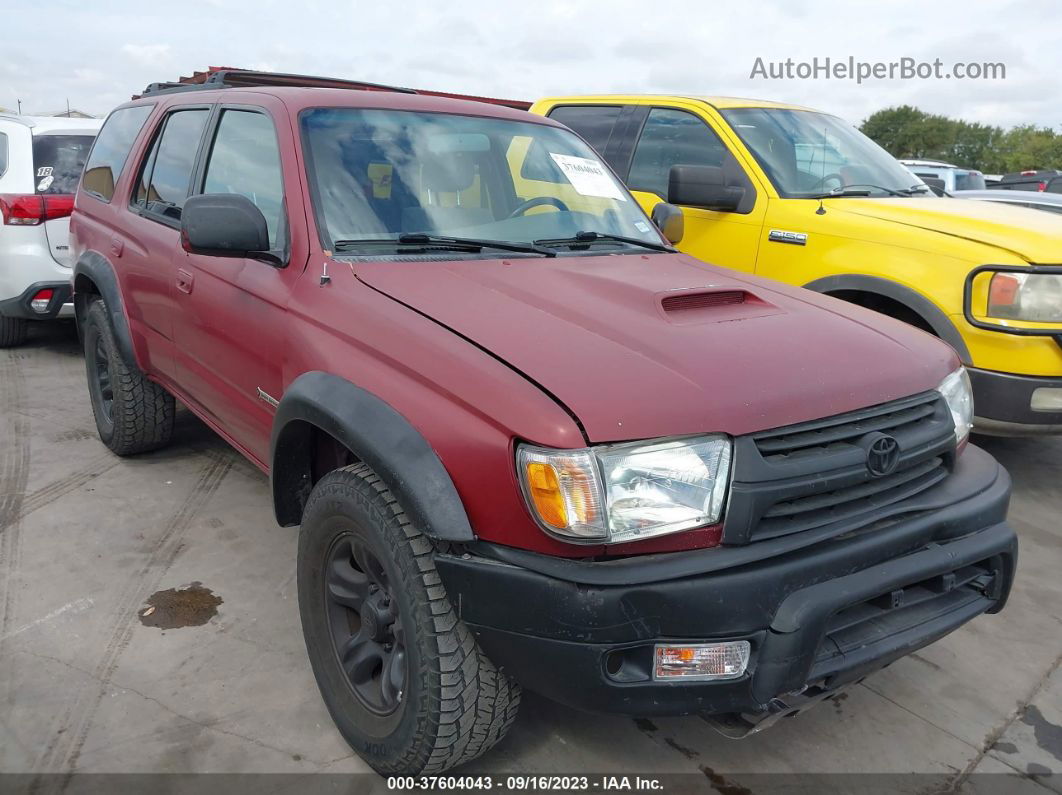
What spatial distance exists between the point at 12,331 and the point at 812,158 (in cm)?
588

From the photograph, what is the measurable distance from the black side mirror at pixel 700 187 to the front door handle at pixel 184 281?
2.40 metres

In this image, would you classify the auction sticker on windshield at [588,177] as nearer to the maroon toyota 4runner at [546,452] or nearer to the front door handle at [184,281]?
the maroon toyota 4runner at [546,452]

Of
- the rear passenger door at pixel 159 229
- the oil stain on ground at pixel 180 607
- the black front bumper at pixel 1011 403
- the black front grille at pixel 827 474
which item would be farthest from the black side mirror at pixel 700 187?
the oil stain on ground at pixel 180 607

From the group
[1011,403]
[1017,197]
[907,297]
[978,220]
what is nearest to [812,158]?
[978,220]

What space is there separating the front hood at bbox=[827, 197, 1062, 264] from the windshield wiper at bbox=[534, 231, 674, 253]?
5.30 feet

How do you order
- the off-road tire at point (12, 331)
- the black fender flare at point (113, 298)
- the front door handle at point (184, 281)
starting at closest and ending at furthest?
the front door handle at point (184, 281)
the black fender flare at point (113, 298)
the off-road tire at point (12, 331)

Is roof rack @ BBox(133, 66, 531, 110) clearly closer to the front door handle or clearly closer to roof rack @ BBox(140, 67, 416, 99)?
roof rack @ BBox(140, 67, 416, 99)

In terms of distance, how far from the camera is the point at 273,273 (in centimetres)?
277

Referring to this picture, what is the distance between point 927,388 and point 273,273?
6.49 ft

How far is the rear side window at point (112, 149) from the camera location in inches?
170

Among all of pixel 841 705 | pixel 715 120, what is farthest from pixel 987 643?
pixel 715 120

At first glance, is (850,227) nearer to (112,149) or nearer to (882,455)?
(882,455)

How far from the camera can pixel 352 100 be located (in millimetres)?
3080

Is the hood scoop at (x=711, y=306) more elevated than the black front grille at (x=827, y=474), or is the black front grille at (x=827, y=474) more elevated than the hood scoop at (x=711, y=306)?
the hood scoop at (x=711, y=306)
